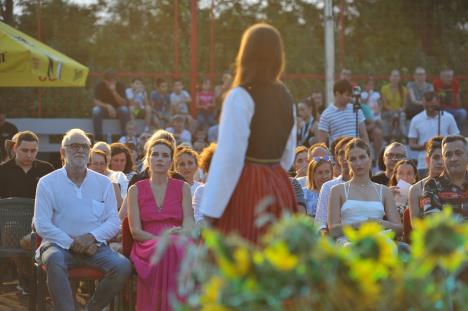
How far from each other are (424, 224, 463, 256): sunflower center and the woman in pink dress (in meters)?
4.55

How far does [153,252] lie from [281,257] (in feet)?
15.5

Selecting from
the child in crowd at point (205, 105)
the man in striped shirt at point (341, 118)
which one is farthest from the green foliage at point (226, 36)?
the man in striped shirt at point (341, 118)

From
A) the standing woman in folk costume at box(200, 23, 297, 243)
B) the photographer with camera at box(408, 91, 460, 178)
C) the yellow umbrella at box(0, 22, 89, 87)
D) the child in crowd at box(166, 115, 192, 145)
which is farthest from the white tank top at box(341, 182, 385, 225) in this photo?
the child in crowd at box(166, 115, 192, 145)

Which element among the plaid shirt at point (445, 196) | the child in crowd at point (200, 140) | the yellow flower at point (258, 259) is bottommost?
the plaid shirt at point (445, 196)

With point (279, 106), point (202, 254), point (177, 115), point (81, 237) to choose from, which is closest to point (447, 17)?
point (177, 115)

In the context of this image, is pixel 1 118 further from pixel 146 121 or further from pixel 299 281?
pixel 299 281

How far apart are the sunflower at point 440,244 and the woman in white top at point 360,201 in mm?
4588

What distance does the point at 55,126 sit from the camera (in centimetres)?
1720

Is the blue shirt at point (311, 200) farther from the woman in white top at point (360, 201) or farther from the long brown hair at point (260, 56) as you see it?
the long brown hair at point (260, 56)

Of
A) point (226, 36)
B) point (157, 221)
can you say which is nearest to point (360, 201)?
point (157, 221)

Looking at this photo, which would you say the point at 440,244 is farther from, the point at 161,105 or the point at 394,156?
the point at 161,105

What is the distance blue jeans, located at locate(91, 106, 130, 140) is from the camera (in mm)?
16719

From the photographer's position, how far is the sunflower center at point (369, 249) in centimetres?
282

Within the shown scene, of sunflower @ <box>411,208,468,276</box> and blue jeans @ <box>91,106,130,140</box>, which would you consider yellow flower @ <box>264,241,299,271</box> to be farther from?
blue jeans @ <box>91,106,130,140</box>
